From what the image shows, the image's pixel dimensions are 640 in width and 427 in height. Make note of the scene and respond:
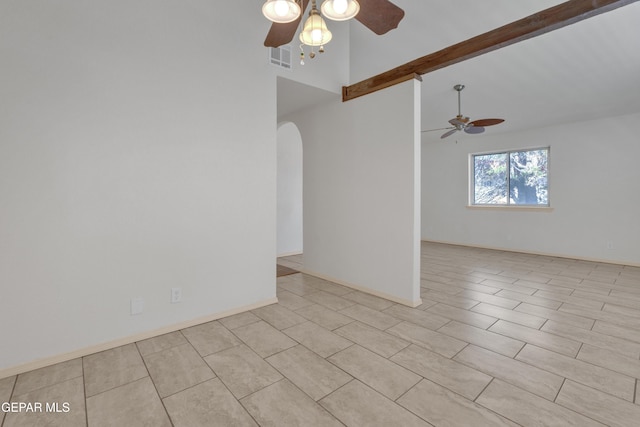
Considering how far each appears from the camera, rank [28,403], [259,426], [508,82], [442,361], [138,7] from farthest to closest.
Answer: [508,82] < [138,7] < [442,361] < [28,403] < [259,426]

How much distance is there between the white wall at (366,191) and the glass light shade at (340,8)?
150 cm

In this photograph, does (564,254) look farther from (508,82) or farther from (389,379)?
(389,379)

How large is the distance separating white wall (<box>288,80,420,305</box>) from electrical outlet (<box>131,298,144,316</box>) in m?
2.28

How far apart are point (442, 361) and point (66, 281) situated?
2.70 m

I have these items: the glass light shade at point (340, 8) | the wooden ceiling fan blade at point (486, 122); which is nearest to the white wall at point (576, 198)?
the wooden ceiling fan blade at point (486, 122)

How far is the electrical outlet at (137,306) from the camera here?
7.59ft

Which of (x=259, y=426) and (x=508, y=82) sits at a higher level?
(x=508, y=82)

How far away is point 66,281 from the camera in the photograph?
2.05m

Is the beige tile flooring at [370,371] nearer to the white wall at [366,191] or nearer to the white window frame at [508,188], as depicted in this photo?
the white wall at [366,191]

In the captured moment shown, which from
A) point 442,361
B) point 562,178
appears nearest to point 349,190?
point 442,361

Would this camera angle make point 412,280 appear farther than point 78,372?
Yes

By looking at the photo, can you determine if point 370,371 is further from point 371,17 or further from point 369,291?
point 371,17

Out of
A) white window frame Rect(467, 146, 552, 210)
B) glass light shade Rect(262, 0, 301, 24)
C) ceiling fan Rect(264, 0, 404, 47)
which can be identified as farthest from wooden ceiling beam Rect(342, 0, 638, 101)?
white window frame Rect(467, 146, 552, 210)

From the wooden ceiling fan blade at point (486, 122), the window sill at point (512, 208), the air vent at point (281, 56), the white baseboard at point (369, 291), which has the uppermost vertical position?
the air vent at point (281, 56)
